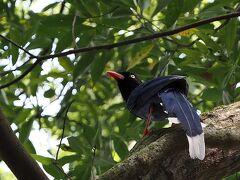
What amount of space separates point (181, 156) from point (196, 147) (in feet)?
0.85

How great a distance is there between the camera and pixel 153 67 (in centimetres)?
490

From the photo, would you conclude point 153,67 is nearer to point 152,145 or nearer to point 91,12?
point 91,12

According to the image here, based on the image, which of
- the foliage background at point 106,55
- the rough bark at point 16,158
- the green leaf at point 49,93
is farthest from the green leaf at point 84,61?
the rough bark at point 16,158

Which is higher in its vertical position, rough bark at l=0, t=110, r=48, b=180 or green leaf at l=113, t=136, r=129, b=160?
rough bark at l=0, t=110, r=48, b=180

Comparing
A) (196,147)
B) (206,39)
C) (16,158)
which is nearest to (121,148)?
(206,39)

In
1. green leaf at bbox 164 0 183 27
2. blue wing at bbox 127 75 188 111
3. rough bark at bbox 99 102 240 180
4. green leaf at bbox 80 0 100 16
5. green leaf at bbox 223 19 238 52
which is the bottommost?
rough bark at bbox 99 102 240 180

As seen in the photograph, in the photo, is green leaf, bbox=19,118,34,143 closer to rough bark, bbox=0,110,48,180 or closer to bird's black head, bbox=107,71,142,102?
bird's black head, bbox=107,71,142,102

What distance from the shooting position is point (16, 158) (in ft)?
7.95

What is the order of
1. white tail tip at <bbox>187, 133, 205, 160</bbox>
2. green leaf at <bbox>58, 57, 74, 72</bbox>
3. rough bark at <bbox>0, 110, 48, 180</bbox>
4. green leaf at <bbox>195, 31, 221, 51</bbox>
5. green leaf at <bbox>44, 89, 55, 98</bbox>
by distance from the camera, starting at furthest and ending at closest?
green leaf at <bbox>44, 89, 55, 98</bbox>, green leaf at <bbox>58, 57, 74, 72</bbox>, green leaf at <bbox>195, 31, 221, 51</bbox>, white tail tip at <bbox>187, 133, 205, 160</bbox>, rough bark at <bbox>0, 110, 48, 180</bbox>

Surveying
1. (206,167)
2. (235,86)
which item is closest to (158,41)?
(235,86)

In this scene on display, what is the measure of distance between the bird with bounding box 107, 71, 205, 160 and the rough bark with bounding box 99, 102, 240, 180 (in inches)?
3.5

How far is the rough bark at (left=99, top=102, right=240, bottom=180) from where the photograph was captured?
2.47 m

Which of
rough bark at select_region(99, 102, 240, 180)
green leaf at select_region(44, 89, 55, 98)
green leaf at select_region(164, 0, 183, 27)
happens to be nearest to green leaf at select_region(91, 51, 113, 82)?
green leaf at select_region(164, 0, 183, 27)

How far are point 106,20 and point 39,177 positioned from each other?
1.84m
